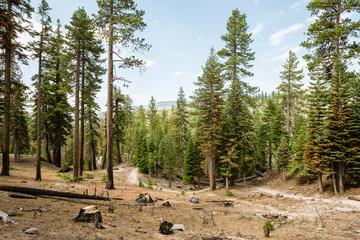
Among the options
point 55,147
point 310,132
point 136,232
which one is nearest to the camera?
point 136,232

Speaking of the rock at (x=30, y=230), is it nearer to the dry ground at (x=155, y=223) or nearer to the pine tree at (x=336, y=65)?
the dry ground at (x=155, y=223)

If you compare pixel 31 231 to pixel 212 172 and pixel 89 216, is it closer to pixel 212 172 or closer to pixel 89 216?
pixel 89 216

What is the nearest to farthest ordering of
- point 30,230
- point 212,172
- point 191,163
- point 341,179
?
point 30,230 < point 341,179 < point 212,172 < point 191,163

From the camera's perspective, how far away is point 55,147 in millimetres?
30766

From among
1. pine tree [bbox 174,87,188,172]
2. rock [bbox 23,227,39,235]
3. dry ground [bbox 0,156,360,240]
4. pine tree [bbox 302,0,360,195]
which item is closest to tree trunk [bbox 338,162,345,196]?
pine tree [bbox 302,0,360,195]

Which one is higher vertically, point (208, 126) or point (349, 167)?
point (208, 126)

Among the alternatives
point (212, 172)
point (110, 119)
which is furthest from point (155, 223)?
point (212, 172)

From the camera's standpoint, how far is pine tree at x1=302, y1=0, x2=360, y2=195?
1555 cm

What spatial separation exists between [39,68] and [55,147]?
18.3 meters

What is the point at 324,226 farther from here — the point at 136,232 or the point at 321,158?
the point at 321,158

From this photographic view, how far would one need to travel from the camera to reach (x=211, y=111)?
24.0 metres

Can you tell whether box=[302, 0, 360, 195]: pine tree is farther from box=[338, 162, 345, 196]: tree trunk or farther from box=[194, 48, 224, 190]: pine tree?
box=[194, 48, 224, 190]: pine tree

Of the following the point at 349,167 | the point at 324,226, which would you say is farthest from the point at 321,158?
the point at 324,226

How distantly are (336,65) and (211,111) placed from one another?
12.5 metres
